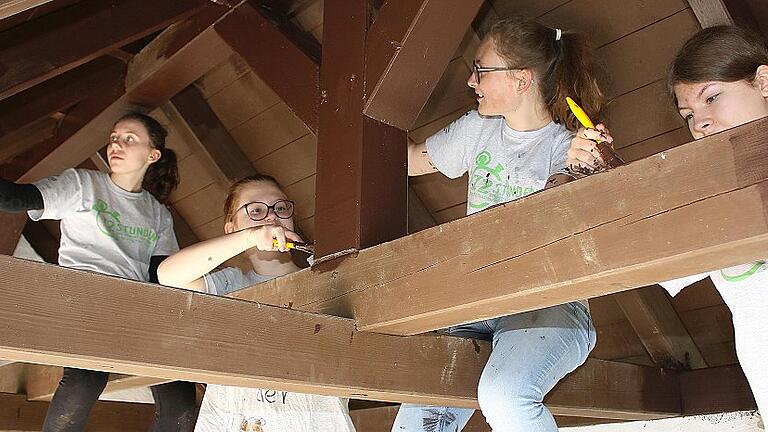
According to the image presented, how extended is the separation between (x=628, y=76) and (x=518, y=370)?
42.0 inches

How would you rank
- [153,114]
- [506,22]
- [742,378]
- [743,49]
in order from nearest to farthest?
[743,49], [506,22], [742,378], [153,114]

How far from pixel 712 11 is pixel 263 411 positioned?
1.50 m

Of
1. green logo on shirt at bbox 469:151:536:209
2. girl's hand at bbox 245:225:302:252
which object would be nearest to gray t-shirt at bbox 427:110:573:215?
green logo on shirt at bbox 469:151:536:209

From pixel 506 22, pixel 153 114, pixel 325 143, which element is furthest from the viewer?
pixel 153 114

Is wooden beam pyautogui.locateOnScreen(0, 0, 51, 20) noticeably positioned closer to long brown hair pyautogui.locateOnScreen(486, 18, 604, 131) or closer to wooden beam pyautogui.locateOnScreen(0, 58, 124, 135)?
long brown hair pyautogui.locateOnScreen(486, 18, 604, 131)

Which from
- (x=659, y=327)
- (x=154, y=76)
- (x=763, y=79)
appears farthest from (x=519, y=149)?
(x=154, y=76)

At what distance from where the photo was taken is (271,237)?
1950 millimetres

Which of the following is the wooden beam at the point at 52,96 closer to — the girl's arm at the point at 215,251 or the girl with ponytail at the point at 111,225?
the girl with ponytail at the point at 111,225

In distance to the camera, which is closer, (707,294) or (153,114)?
(707,294)

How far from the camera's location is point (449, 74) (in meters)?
2.83

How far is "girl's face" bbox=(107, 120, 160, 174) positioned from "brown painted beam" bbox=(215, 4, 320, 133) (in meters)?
0.39

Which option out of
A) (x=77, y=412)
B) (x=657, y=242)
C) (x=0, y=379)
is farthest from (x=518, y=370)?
(x=0, y=379)

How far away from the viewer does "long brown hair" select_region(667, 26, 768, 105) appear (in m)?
1.71

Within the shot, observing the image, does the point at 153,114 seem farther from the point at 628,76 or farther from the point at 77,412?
Result: the point at 628,76
